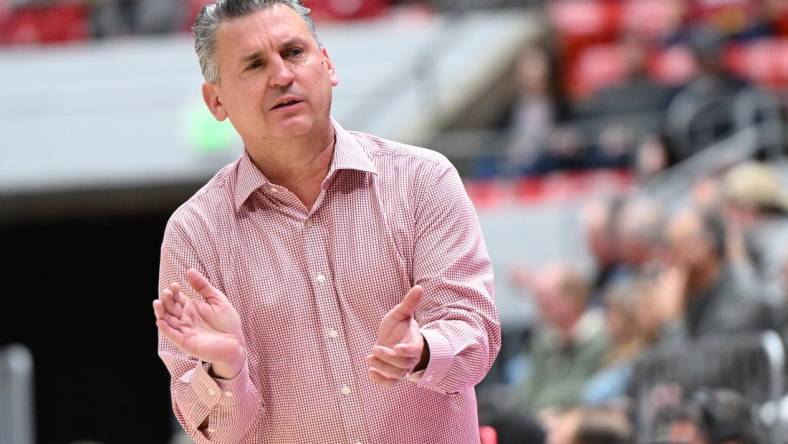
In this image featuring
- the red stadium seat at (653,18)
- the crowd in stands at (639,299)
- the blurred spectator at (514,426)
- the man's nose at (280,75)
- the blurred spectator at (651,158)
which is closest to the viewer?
the man's nose at (280,75)

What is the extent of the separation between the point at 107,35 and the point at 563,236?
4.96 m

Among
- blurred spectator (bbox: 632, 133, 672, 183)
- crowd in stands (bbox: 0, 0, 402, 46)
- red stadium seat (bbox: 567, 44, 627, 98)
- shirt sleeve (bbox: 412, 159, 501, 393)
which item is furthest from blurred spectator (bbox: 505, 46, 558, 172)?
shirt sleeve (bbox: 412, 159, 501, 393)

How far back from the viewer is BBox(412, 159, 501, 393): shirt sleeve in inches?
100

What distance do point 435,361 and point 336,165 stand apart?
0.48 m

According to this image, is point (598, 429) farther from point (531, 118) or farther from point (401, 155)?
point (531, 118)

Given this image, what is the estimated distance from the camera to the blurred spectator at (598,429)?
4660 millimetres

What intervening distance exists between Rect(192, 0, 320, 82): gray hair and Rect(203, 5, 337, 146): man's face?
0.5 inches

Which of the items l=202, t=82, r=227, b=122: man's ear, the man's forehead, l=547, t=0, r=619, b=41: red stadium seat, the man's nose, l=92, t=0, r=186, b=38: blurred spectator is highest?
the man's forehead

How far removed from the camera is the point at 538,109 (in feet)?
32.0

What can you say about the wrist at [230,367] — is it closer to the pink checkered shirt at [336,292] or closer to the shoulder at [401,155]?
the pink checkered shirt at [336,292]

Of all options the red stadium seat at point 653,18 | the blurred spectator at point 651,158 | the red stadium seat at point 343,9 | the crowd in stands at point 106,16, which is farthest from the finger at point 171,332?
the red stadium seat at point 343,9

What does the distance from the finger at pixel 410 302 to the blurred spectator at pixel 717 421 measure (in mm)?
1971

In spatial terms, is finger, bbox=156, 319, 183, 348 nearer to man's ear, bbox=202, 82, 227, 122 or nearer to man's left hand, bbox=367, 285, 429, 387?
man's left hand, bbox=367, 285, 429, 387

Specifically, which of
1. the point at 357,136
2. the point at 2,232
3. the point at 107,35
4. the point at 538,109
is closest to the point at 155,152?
the point at 107,35
